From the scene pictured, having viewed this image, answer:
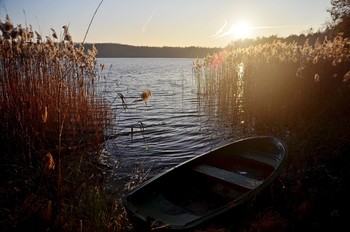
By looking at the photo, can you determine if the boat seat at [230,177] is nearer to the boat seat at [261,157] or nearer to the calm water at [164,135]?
the boat seat at [261,157]

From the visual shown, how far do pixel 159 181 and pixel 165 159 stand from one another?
2.86 meters

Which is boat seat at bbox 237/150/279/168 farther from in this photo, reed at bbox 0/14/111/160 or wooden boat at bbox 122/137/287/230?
reed at bbox 0/14/111/160

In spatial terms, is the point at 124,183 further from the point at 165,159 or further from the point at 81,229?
the point at 81,229

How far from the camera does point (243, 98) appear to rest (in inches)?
490

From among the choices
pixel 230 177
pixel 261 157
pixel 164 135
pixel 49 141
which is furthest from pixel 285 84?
pixel 49 141

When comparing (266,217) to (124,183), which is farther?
(124,183)

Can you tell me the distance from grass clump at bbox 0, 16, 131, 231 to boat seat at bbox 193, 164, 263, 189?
1358 millimetres

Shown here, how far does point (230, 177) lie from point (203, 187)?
1.38ft

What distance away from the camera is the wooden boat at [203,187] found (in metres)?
3.83

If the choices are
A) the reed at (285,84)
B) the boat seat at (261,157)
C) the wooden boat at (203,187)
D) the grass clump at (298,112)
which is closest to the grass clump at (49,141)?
the wooden boat at (203,187)

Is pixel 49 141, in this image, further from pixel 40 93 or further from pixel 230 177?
pixel 230 177

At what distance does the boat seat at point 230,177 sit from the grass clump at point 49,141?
4.45ft

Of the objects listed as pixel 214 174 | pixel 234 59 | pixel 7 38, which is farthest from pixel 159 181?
pixel 234 59

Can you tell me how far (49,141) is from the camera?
273 inches
